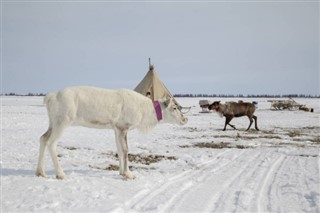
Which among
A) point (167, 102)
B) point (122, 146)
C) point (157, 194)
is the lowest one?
point (157, 194)

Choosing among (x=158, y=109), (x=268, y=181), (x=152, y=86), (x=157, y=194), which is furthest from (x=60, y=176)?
(x=152, y=86)

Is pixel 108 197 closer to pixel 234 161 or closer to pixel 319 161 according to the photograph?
pixel 234 161

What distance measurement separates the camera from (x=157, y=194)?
18.8 feet

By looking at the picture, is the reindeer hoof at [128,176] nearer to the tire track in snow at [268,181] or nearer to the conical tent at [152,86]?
the tire track in snow at [268,181]

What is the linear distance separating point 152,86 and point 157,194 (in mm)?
20035

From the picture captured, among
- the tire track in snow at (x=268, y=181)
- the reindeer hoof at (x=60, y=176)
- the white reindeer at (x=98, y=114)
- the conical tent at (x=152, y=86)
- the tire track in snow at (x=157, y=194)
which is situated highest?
the conical tent at (x=152, y=86)

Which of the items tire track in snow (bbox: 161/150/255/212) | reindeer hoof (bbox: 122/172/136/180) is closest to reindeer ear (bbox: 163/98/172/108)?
tire track in snow (bbox: 161/150/255/212)

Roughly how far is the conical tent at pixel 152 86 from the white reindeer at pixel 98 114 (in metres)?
17.4

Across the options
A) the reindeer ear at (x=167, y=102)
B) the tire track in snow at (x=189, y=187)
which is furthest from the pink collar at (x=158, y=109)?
the tire track in snow at (x=189, y=187)

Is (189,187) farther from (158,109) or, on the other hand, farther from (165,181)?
(158,109)

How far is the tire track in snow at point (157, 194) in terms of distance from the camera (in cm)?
496

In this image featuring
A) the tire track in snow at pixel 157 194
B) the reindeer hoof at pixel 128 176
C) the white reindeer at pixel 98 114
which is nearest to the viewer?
the tire track in snow at pixel 157 194

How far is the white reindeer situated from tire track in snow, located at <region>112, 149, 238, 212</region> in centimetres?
87

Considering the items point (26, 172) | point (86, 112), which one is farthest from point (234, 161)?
point (26, 172)
